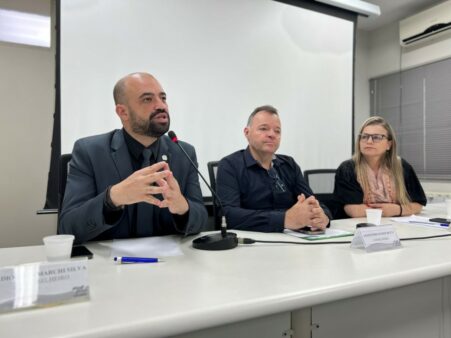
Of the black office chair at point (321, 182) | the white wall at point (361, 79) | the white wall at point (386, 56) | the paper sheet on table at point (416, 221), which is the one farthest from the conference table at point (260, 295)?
the white wall at point (361, 79)

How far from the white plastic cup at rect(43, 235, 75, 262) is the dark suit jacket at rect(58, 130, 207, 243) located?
0.17 meters

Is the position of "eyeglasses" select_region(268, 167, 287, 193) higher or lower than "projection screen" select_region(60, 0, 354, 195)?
lower

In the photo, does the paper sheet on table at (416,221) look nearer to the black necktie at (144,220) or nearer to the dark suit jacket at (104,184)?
the dark suit jacket at (104,184)

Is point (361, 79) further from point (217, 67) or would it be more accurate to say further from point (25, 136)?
point (25, 136)

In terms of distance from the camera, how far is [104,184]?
1.12 metres

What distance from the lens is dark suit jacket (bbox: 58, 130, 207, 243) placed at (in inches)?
38.4

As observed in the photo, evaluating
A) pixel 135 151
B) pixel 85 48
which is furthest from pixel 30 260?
pixel 85 48

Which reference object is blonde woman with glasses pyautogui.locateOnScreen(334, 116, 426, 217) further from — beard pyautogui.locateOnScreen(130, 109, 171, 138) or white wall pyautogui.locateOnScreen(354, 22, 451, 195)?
white wall pyautogui.locateOnScreen(354, 22, 451, 195)

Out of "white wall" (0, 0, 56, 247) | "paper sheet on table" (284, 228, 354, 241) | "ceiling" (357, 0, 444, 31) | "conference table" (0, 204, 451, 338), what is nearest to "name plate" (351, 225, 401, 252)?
"conference table" (0, 204, 451, 338)

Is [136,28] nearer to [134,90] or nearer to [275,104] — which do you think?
[134,90]

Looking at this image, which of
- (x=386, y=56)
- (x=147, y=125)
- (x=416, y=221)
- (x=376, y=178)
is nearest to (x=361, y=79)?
(x=386, y=56)

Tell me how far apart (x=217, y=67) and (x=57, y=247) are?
1872 millimetres

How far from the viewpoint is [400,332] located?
82cm

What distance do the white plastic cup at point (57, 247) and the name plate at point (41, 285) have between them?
181mm
